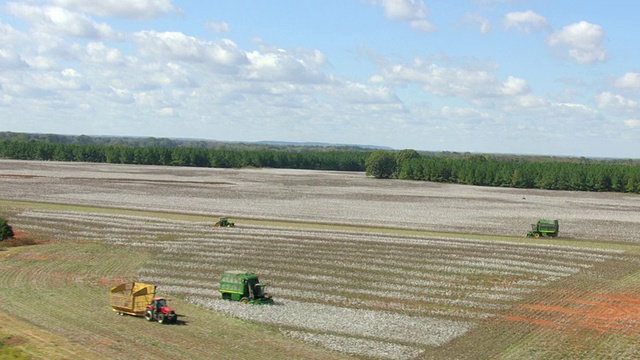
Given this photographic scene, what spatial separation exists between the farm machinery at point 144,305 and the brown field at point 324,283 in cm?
59

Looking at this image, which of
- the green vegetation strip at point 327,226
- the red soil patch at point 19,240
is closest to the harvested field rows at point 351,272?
the red soil patch at point 19,240

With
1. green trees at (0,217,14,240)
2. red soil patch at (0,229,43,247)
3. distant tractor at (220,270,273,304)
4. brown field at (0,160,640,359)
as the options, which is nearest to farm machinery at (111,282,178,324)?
brown field at (0,160,640,359)

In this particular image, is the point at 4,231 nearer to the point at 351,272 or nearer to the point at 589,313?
the point at 351,272

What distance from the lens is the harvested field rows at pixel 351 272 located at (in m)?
34.3

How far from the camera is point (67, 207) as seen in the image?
86062 millimetres

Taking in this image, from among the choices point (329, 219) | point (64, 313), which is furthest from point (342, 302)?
point (329, 219)

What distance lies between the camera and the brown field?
1216 inches

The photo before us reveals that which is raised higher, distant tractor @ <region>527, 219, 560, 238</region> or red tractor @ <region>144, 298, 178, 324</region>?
distant tractor @ <region>527, 219, 560, 238</region>

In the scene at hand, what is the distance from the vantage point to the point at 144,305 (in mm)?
34719

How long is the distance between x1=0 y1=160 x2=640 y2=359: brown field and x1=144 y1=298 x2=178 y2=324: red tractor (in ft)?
1.92

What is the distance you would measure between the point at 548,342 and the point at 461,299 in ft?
29.8

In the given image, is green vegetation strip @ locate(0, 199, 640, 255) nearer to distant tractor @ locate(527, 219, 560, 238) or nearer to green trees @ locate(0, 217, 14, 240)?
distant tractor @ locate(527, 219, 560, 238)

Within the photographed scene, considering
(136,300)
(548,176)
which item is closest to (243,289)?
(136,300)

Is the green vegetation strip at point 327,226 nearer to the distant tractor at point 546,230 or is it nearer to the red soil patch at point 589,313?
the distant tractor at point 546,230
